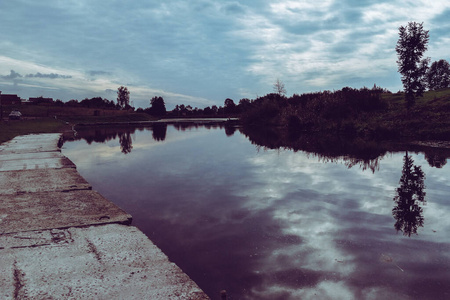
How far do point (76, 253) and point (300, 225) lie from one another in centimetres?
280

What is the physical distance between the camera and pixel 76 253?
3131 mm

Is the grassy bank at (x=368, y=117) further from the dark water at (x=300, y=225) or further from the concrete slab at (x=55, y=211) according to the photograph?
the concrete slab at (x=55, y=211)

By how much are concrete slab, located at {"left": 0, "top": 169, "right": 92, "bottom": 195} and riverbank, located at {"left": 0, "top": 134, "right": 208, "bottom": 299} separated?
112 millimetres

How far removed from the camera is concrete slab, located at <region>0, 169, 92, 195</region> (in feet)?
18.6

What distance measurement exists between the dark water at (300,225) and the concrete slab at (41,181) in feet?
2.02

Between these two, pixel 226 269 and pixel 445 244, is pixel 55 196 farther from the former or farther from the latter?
pixel 445 244

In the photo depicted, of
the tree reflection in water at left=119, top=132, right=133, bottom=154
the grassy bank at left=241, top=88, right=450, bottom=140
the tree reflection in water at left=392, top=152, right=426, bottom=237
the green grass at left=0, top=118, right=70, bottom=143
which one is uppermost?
the grassy bank at left=241, top=88, right=450, bottom=140

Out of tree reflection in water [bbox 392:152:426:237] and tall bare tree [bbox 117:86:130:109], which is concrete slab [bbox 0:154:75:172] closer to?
tree reflection in water [bbox 392:152:426:237]

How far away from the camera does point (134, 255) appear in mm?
3123

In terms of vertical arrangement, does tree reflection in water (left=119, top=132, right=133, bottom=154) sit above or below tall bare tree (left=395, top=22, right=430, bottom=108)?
below

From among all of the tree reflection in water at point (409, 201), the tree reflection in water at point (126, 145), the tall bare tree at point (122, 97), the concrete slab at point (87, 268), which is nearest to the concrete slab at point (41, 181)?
the concrete slab at point (87, 268)

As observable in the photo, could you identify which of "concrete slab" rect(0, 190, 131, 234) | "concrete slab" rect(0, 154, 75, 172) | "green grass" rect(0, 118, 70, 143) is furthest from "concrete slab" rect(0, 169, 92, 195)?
"green grass" rect(0, 118, 70, 143)

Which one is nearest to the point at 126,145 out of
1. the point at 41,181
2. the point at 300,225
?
the point at 41,181

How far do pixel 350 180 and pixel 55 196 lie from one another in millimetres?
5894
